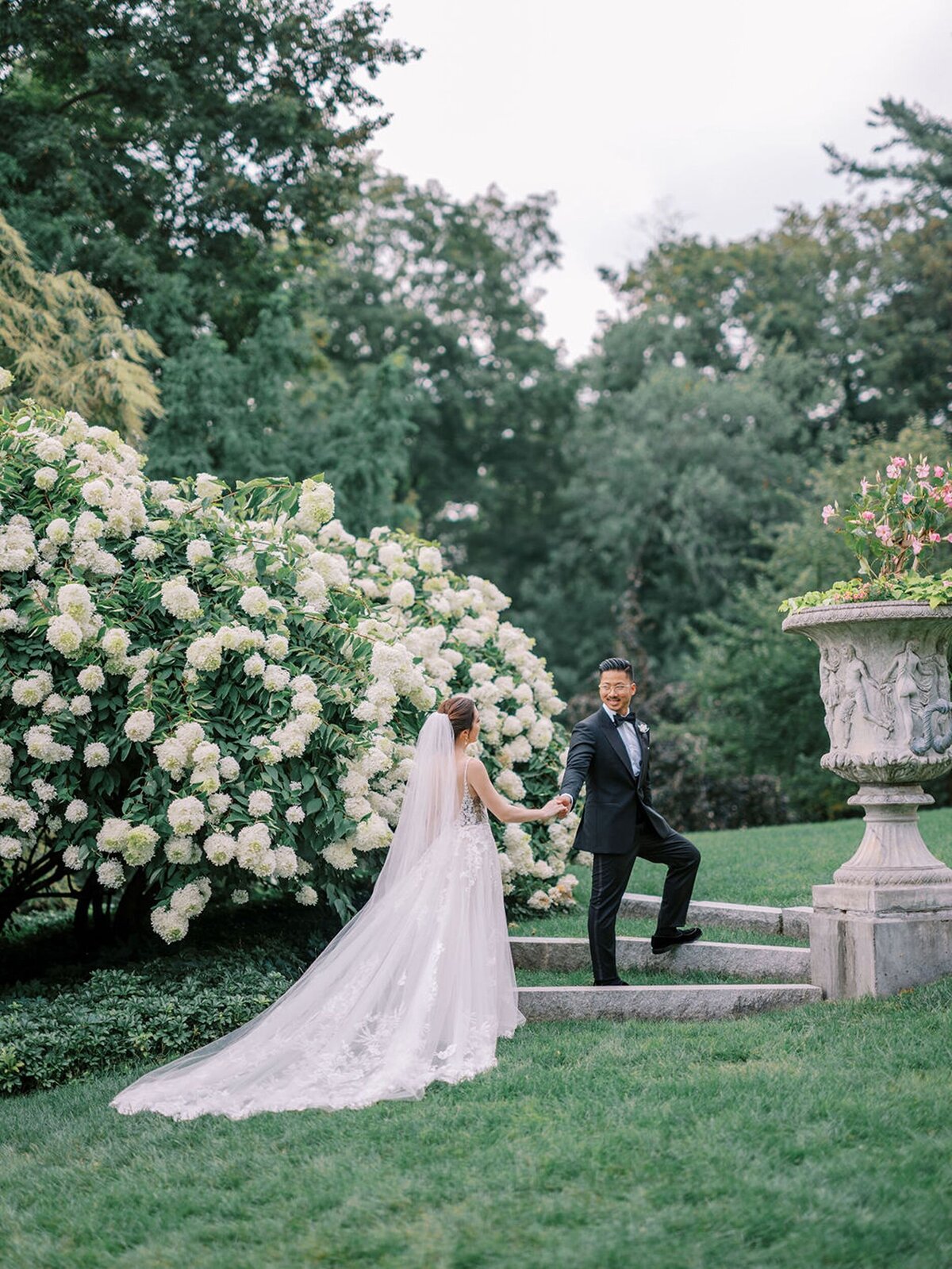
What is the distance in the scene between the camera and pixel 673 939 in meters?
7.11

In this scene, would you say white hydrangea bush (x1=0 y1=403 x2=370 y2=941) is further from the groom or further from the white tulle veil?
the groom

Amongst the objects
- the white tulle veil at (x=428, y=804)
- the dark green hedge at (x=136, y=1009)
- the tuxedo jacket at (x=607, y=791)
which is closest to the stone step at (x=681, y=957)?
the tuxedo jacket at (x=607, y=791)

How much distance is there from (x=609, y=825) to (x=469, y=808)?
0.79 meters

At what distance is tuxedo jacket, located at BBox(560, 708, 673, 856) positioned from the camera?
6730 millimetres

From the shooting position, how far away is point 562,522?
106 feet

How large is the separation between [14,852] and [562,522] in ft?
85.5

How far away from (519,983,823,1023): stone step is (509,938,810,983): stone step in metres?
0.19

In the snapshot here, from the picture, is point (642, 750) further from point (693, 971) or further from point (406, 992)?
point (406, 992)

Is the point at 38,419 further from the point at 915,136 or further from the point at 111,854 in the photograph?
the point at 915,136

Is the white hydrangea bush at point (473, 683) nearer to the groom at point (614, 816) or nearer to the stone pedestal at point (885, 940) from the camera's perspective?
the groom at point (614, 816)

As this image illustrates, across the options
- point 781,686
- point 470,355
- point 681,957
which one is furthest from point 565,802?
point 470,355

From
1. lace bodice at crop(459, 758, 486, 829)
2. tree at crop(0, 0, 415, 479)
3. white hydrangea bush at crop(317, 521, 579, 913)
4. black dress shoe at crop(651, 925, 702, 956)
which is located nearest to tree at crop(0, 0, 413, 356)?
tree at crop(0, 0, 415, 479)

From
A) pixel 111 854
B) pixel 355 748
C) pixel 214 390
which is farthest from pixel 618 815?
pixel 214 390

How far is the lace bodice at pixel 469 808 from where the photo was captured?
267 inches
